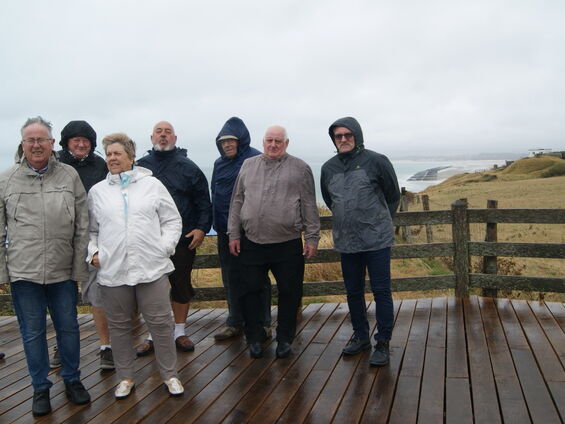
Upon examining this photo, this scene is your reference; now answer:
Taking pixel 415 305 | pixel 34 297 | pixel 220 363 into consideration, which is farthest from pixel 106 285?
pixel 415 305

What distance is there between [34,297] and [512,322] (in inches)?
150

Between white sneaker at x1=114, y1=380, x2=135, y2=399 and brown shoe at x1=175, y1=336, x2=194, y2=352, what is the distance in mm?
881

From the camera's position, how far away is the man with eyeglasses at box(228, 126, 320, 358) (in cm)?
394

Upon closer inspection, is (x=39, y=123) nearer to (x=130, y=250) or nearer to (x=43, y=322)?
(x=130, y=250)

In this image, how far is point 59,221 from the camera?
3.30 m

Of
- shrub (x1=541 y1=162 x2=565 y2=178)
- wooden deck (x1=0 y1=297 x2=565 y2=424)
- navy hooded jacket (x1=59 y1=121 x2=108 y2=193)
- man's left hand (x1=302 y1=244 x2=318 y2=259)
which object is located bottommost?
shrub (x1=541 y1=162 x2=565 y2=178)

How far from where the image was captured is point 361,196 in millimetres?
3820

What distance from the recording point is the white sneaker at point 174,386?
3486mm

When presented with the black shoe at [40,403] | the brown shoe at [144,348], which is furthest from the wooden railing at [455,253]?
the black shoe at [40,403]

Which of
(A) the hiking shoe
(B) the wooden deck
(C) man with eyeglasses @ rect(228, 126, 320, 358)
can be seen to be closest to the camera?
(B) the wooden deck

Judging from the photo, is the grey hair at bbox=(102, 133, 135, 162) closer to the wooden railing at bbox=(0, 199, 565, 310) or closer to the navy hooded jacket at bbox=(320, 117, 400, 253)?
the navy hooded jacket at bbox=(320, 117, 400, 253)

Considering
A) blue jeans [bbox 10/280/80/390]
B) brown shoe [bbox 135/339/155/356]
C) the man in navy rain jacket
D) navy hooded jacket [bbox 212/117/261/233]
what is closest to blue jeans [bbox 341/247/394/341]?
the man in navy rain jacket

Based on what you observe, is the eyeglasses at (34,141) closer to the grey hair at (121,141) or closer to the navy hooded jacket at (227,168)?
the grey hair at (121,141)

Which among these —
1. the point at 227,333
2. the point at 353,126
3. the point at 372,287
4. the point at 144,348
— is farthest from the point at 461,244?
the point at 144,348
